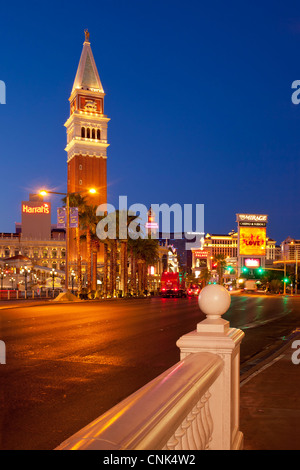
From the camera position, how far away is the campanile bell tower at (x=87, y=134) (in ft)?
431

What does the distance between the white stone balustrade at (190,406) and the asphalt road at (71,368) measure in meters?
2.34

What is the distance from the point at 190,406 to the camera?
3096 mm

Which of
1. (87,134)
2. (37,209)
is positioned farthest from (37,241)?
(87,134)

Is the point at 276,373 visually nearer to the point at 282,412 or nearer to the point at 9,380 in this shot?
the point at 282,412

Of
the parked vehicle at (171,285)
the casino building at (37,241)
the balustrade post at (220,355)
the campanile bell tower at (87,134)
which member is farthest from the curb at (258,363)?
the casino building at (37,241)

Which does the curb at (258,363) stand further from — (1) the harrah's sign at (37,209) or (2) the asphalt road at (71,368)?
(1) the harrah's sign at (37,209)

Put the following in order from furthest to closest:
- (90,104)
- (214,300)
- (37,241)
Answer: (37,241) → (90,104) → (214,300)

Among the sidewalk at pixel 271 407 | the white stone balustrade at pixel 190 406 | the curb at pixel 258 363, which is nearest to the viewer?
the white stone balustrade at pixel 190 406

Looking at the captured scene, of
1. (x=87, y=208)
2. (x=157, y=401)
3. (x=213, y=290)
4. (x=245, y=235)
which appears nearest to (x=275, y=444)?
(x=213, y=290)

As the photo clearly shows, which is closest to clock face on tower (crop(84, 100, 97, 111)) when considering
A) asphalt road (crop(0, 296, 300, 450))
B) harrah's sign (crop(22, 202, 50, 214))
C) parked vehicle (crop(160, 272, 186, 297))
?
harrah's sign (crop(22, 202, 50, 214))

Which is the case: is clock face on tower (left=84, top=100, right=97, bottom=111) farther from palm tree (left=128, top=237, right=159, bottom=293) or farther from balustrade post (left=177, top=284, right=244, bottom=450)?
balustrade post (left=177, top=284, right=244, bottom=450)

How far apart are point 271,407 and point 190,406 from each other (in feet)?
13.9

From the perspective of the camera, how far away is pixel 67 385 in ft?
28.5

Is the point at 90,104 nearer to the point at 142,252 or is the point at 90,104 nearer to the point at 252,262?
the point at 252,262
